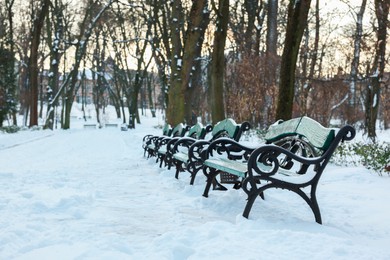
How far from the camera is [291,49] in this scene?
10055 mm

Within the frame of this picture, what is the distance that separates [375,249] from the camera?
3.05 m

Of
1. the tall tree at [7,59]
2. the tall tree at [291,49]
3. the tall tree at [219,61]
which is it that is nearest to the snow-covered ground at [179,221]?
the tall tree at [291,49]

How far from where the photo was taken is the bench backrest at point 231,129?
5992 mm

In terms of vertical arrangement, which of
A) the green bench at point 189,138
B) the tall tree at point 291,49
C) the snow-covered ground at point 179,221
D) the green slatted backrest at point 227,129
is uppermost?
the tall tree at point 291,49

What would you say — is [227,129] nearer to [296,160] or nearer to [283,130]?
[283,130]

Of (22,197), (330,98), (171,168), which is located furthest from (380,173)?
(330,98)

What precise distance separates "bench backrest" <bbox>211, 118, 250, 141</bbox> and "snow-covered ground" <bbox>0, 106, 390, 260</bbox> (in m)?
0.81

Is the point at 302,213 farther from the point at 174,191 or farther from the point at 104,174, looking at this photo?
the point at 104,174

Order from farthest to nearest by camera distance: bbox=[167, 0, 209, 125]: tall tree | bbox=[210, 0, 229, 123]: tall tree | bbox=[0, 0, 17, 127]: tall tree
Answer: bbox=[0, 0, 17, 127]: tall tree
bbox=[210, 0, 229, 123]: tall tree
bbox=[167, 0, 209, 125]: tall tree

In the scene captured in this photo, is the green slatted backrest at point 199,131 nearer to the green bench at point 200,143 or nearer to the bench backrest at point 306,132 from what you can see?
the green bench at point 200,143

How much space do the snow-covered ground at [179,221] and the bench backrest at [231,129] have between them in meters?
0.81

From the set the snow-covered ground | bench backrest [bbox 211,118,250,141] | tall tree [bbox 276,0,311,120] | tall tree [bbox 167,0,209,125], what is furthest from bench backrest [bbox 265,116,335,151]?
tall tree [bbox 167,0,209,125]

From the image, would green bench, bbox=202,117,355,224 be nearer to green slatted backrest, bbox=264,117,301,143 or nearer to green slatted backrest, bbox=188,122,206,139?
green slatted backrest, bbox=264,117,301,143

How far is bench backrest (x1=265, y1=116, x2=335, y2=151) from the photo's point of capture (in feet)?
12.9
